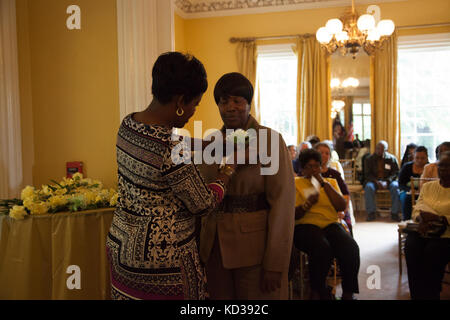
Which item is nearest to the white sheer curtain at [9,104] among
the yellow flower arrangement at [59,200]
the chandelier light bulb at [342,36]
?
the yellow flower arrangement at [59,200]

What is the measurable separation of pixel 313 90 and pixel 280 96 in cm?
101

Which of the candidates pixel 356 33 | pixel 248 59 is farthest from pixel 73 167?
pixel 248 59

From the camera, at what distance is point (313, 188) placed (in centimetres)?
325

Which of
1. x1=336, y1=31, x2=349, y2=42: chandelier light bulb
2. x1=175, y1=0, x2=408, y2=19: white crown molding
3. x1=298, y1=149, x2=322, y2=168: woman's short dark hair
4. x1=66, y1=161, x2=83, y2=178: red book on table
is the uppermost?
x1=175, y1=0, x2=408, y2=19: white crown molding

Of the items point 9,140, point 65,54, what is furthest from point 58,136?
point 65,54

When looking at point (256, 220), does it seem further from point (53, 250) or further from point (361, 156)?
point (361, 156)

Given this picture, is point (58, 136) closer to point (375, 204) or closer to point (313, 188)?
point (313, 188)

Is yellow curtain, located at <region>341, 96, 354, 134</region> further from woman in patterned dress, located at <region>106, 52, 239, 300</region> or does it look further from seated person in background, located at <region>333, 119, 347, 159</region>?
woman in patterned dress, located at <region>106, 52, 239, 300</region>

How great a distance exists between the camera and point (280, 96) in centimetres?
854

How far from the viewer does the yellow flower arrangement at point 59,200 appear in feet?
7.94

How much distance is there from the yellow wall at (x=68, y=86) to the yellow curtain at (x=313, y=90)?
5297mm

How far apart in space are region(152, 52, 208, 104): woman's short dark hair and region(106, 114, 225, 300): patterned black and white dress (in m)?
0.14

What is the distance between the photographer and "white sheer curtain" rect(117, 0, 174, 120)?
2.84 m

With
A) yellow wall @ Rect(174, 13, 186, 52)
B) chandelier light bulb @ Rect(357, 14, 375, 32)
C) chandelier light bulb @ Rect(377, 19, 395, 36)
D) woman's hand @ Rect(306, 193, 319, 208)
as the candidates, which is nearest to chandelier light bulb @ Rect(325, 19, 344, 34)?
chandelier light bulb @ Rect(357, 14, 375, 32)
